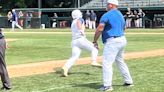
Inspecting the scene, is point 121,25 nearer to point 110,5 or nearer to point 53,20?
point 110,5

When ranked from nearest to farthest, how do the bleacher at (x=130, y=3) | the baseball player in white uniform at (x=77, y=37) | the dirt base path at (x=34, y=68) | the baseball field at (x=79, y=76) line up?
the baseball field at (x=79, y=76), the baseball player in white uniform at (x=77, y=37), the dirt base path at (x=34, y=68), the bleacher at (x=130, y=3)

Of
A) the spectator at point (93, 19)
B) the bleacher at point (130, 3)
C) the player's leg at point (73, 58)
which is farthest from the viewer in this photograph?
the bleacher at point (130, 3)

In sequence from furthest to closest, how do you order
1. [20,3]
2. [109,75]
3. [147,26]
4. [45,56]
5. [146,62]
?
[20,3], [147,26], [45,56], [146,62], [109,75]

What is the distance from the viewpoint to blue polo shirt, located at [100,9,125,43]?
1054cm

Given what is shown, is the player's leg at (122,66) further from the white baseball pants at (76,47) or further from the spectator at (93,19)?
the spectator at (93,19)

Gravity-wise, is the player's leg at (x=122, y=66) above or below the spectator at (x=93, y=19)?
above

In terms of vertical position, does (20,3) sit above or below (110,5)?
below

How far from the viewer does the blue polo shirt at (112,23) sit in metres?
10.5

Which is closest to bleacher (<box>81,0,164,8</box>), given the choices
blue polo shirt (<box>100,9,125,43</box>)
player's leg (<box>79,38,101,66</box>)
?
player's leg (<box>79,38,101,66</box>)

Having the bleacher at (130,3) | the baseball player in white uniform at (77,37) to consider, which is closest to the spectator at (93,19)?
the bleacher at (130,3)

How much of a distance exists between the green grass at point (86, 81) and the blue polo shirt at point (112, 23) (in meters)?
1.25

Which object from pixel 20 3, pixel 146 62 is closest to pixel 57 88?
pixel 146 62

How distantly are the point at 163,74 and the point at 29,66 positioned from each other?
13.8 ft

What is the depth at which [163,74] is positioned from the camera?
44.3 ft
